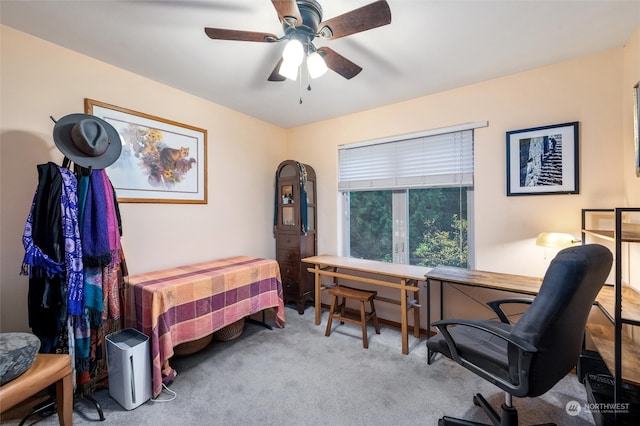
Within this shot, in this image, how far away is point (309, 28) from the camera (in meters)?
1.45

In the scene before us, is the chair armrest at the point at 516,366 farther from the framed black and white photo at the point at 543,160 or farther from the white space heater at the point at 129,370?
the white space heater at the point at 129,370

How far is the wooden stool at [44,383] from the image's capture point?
46.8 inches

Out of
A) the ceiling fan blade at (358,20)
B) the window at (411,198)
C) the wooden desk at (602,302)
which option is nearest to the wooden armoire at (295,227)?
the window at (411,198)

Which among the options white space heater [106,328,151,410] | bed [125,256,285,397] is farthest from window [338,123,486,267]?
white space heater [106,328,151,410]

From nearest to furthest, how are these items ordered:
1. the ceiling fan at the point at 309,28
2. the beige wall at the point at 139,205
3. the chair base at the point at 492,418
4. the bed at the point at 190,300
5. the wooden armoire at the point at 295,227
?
the ceiling fan at the point at 309,28, the chair base at the point at 492,418, the beige wall at the point at 139,205, the bed at the point at 190,300, the wooden armoire at the point at 295,227

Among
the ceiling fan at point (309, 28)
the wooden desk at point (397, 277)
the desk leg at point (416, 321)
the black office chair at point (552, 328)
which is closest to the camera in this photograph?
the black office chair at point (552, 328)

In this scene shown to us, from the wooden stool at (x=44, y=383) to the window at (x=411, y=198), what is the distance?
2705 mm

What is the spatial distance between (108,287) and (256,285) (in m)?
1.16

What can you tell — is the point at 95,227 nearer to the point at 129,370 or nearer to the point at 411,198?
the point at 129,370

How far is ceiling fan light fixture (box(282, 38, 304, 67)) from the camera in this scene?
1416 millimetres

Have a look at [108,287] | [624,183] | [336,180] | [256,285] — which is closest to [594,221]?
[624,183]

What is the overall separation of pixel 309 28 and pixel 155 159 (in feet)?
6.15

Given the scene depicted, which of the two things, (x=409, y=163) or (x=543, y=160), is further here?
(x=409, y=163)

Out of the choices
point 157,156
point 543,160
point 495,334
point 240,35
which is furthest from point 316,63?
point 543,160
